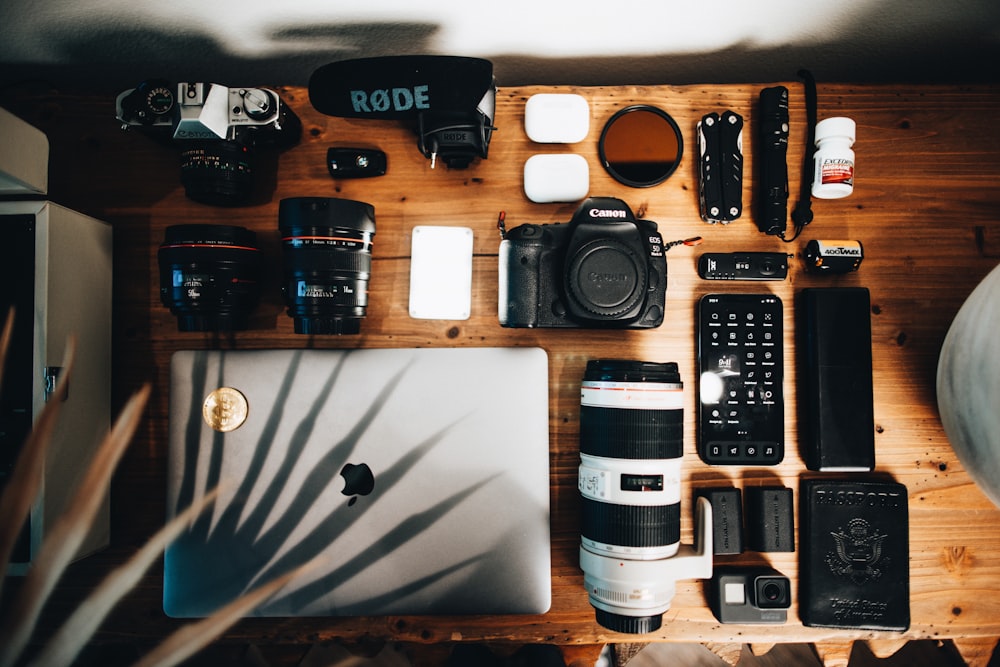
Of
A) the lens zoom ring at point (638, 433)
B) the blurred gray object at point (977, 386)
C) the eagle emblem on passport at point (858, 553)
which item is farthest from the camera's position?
the eagle emblem on passport at point (858, 553)

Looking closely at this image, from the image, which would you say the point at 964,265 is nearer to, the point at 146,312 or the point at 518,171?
the point at 518,171

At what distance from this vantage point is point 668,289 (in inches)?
38.3

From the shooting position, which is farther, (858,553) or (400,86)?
(858,553)

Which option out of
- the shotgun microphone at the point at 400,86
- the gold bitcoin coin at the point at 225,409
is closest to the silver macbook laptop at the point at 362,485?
the gold bitcoin coin at the point at 225,409

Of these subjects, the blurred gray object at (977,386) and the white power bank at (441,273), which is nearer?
the blurred gray object at (977,386)

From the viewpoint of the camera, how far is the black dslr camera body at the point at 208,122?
2.80ft

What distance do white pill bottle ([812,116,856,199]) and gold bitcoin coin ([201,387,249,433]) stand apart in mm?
1028

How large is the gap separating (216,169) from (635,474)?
799 mm

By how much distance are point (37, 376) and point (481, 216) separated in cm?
72

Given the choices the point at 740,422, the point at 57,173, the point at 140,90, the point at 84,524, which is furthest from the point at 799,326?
the point at 57,173

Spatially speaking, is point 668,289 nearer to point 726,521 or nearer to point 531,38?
point 726,521

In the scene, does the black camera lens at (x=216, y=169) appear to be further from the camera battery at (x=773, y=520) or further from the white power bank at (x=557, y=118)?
the camera battery at (x=773, y=520)

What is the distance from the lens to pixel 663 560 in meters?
0.84

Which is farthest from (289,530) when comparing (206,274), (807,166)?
(807,166)
